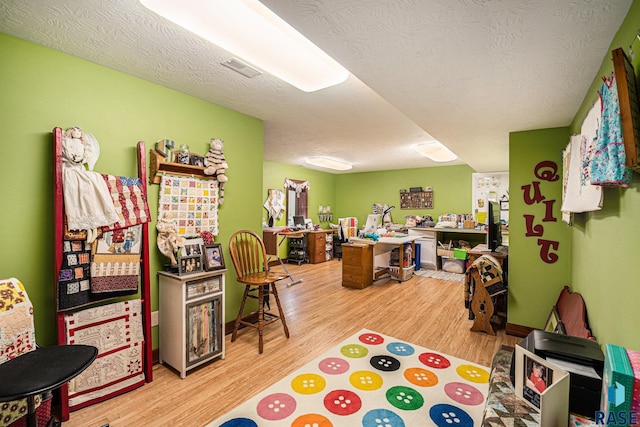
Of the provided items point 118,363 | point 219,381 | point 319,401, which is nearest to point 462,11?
point 319,401

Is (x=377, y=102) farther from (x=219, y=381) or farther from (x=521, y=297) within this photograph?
(x=219, y=381)

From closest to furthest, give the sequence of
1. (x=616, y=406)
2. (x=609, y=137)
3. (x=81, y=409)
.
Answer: (x=616, y=406) → (x=609, y=137) → (x=81, y=409)

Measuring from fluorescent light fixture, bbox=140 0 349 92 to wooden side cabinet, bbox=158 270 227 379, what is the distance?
1.75 metres

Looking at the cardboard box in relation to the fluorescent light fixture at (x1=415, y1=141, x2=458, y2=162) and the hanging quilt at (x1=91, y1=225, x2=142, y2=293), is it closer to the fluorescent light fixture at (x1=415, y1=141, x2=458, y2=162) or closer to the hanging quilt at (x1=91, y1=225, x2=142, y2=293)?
the hanging quilt at (x1=91, y1=225, x2=142, y2=293)

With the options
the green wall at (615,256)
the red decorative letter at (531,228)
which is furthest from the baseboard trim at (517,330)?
the green wall at (615,256)

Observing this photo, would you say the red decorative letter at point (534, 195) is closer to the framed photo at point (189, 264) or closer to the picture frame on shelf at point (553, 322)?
the picture frame on shelf at point (553, 322)

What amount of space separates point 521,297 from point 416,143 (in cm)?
260

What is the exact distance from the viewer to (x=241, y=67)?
2.09 meters

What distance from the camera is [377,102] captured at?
2768 mm

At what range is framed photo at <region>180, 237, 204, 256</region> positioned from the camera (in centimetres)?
241

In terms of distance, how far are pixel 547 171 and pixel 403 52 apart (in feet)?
7.89

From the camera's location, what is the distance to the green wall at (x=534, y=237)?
285 cm

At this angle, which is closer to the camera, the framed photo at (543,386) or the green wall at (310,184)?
the framed photo at (543,386)

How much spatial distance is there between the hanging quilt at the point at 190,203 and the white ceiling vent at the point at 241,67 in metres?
1.11
